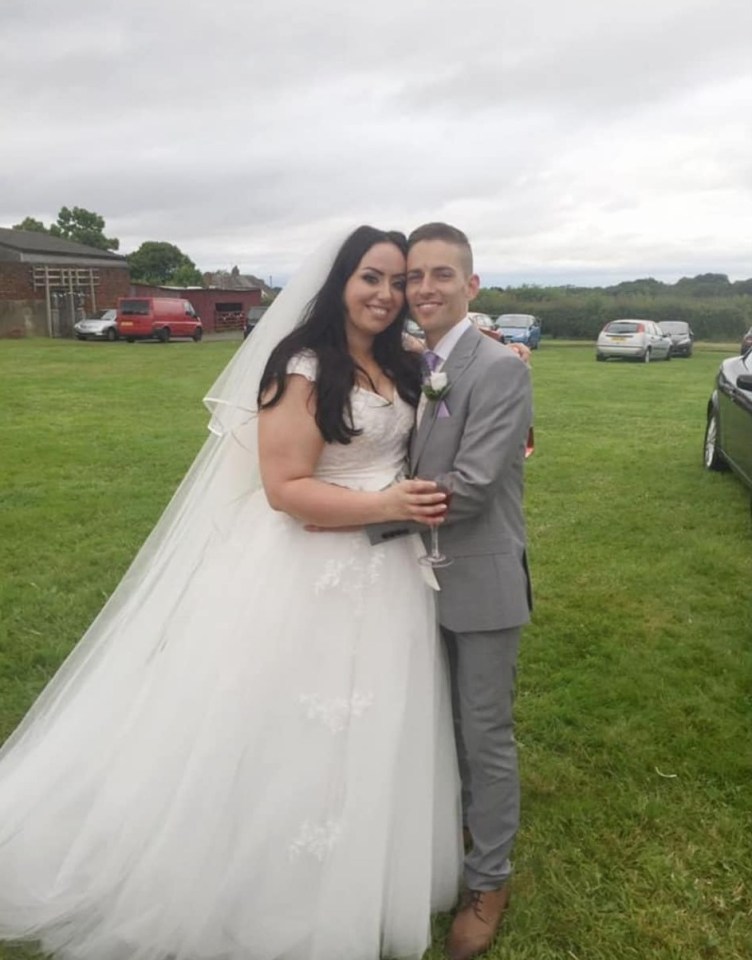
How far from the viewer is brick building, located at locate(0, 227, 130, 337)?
35406 millimetres

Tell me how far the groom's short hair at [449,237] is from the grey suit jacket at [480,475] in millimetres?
204

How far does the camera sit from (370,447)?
8.61ft

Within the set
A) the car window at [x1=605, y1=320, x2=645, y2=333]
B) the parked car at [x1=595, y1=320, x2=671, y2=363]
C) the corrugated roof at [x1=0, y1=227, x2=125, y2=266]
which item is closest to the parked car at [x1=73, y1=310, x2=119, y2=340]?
the corrugated roof at [x1=0, y1=227, x2=125, y2=266]

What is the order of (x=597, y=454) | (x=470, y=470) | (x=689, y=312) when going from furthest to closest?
(x=689, y=312) → (x=597, y=454) → (x=470, y=470)

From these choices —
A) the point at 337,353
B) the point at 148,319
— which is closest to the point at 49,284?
the point at 148,319

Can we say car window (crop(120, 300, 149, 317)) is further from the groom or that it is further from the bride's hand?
the bride's hand

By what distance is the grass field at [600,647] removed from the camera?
2.90m

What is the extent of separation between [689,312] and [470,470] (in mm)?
46068

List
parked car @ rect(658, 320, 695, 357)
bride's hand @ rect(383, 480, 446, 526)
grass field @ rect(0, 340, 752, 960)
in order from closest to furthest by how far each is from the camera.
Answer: bride's hand @ rect(383, 480, 446, 526)
grass field @ rect(0, 340, 752, 960)
parked car @ rect(658, 320, 695, 357)

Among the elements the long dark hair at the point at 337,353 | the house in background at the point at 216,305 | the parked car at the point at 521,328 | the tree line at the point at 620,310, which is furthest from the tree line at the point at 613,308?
the long dark hair at the point at 337,353

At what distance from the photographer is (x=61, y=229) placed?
230 feet

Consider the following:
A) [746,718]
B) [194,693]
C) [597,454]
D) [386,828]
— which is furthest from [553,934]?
[597,454]

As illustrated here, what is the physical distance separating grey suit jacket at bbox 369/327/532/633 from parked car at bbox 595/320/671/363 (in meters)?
28.9

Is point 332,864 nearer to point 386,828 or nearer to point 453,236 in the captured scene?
point 386,828
